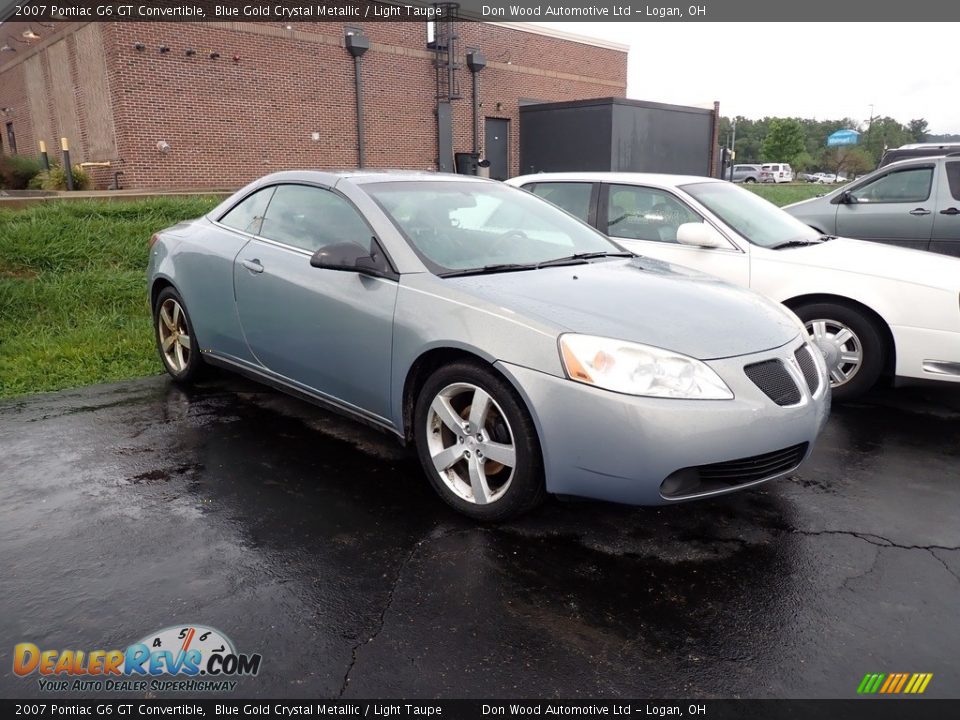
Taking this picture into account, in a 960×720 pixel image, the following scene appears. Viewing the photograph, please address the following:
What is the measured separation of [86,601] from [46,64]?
1025 inches

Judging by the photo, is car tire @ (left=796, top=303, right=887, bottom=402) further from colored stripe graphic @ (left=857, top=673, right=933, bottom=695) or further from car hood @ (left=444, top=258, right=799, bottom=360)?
colored stripe graphic @ (left=857, top=673, right=933, bottom=695)

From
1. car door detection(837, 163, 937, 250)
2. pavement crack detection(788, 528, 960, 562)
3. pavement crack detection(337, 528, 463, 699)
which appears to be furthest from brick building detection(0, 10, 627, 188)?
pavement crack detection(788, 528, 960, 562)

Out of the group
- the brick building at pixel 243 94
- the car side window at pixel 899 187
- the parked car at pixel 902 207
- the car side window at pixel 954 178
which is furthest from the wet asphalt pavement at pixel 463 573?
the brick building at pixel 243 94

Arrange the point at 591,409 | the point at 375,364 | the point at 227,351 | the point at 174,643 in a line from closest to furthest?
the point at 174,643, the point at 591,409, the point at 375,364, the point at 227,351

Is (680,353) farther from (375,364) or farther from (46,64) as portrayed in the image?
(46,64)

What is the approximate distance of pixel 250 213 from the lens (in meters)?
4.66

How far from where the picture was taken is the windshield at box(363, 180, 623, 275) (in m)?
3.72

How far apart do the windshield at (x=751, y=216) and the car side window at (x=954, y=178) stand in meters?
4.08

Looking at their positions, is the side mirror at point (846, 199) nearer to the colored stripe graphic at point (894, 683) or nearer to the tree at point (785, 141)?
the colored stripe graphic at point (894, 683)

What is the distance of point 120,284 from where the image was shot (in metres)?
7.97

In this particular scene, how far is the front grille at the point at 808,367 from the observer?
3326 millimetres

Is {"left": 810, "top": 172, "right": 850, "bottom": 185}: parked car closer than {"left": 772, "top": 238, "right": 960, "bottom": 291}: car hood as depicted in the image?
No

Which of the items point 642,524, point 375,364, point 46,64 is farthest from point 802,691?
point 46,64

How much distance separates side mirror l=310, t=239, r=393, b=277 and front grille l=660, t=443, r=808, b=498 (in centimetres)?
162
